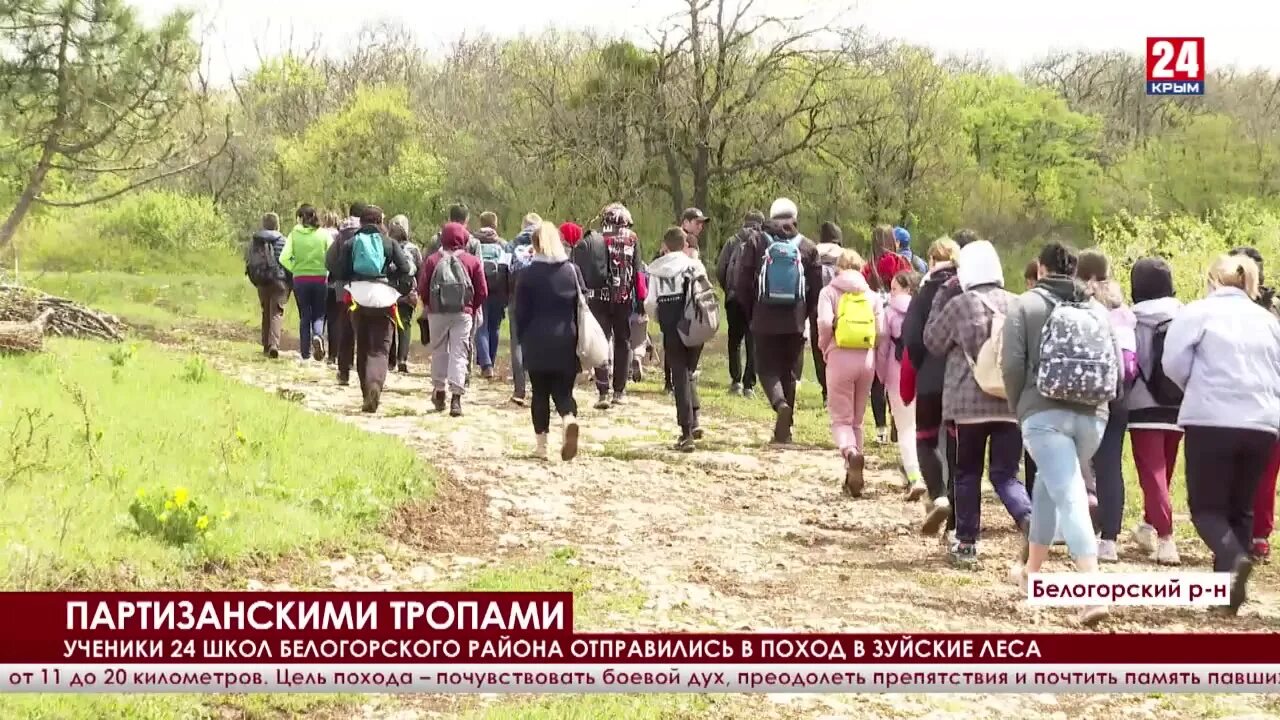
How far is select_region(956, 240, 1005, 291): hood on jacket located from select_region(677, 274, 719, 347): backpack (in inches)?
171

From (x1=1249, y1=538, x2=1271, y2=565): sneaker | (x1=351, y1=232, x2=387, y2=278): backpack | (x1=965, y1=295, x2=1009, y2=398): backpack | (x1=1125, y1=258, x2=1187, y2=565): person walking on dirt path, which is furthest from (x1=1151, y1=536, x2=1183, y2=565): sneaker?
(x1=351, y1=232, x2=387, y2=278): backpack

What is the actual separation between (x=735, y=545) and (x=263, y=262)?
1084cm

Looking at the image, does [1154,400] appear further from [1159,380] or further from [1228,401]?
[1228,401]

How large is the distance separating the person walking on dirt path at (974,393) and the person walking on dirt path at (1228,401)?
0.90 m

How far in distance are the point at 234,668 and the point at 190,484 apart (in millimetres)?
3531

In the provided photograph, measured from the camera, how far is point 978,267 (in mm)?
7699

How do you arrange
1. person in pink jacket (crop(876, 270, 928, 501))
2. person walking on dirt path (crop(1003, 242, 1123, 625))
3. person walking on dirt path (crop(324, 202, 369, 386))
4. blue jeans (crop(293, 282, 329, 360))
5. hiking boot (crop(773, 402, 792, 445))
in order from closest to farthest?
person walking on dirt path (crop(1003, 242, 1123, 625)) < person in pink jacket (crop(876, 270, 928, 501)) < hiking boot (crop(773, 402, 792, 445)) < person walking on dirt path (crop(324, 202, 369, 386)) < blue jeans (crop(293, 282, 329, 360))

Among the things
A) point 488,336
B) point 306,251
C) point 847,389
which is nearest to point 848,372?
point 847,389

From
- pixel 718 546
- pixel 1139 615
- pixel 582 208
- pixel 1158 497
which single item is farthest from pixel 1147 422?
pixel 582 208

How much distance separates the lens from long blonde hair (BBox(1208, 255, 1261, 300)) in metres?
7.05

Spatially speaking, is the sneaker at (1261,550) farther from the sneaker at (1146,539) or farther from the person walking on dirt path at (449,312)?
the person walking on dirt path at (449,312)

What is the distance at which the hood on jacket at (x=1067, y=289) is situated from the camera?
6660 mm

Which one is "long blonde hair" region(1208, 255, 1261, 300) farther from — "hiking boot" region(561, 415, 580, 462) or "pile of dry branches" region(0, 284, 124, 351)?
"pile of dry branches" region(0, 284, 124, 351)

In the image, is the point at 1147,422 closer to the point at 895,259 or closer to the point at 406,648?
the point at 895,259
